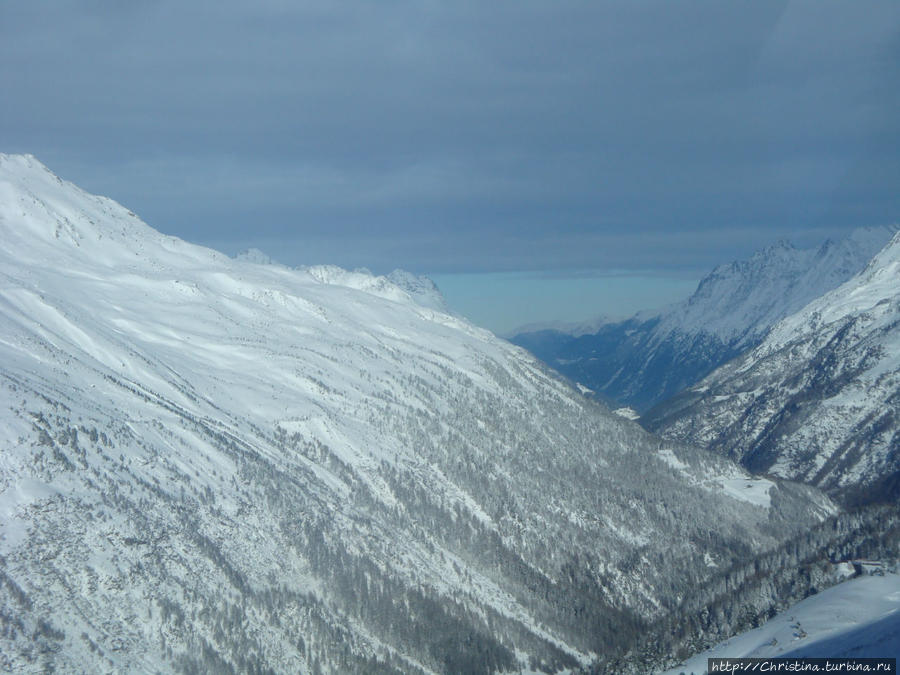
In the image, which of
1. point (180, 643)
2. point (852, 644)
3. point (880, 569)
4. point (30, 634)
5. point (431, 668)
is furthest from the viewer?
point (431, 668)

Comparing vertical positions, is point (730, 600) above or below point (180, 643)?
above

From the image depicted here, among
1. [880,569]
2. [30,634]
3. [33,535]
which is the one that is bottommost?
[30,634]

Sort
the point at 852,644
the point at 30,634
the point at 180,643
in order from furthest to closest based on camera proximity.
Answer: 1. the point at 180,643
2. the point at 30,634
3. the point at 852,644

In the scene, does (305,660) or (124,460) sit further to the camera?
(124,460)

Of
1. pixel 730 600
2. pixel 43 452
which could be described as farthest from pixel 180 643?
pixel 730 600

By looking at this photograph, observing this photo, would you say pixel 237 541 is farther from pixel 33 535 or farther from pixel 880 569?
pixel 880 569

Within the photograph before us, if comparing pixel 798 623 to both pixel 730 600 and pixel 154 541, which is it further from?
pixel 154 541
